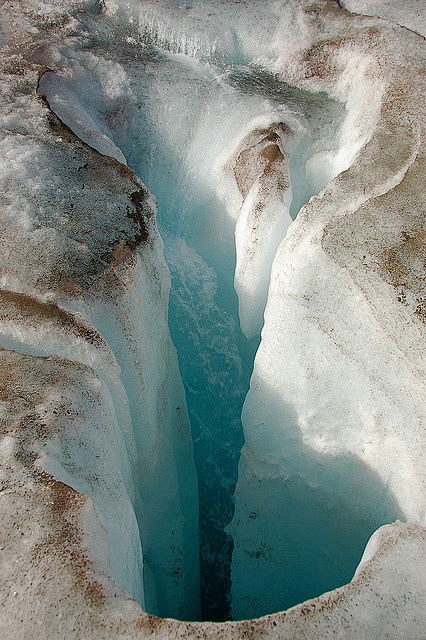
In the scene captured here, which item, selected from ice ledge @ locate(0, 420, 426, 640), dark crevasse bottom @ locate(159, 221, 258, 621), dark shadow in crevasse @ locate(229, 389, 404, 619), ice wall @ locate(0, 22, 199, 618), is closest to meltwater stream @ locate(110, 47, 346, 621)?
dark crevasse bottom @ locate(159, 221, 258, 621)

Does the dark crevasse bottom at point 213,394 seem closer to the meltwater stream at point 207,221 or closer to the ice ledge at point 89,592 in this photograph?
the meltwater stream at point 207,221

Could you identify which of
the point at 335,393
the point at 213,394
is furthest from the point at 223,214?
the point at 335,393

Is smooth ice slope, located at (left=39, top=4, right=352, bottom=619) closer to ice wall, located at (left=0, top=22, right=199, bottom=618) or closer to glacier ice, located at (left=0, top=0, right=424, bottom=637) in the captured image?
glacier ice, located at (left=0, top=0, right=424, bottom=637)

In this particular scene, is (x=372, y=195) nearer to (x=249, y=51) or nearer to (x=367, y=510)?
(x=367, y=510)

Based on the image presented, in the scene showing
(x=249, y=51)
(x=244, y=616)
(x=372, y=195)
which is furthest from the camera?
(x=249, y=51)

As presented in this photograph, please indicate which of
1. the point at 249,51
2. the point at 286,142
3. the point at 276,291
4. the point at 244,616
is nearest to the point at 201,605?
the point at 244,616

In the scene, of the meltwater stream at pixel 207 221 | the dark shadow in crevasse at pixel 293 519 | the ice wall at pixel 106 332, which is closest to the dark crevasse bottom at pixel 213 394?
the meltwater stream at pixel 207 221

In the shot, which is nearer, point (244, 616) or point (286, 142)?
point (244, 616)

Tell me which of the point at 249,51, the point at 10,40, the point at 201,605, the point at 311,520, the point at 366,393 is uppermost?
the point at 249,51
